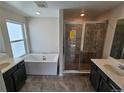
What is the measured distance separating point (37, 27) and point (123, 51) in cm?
346

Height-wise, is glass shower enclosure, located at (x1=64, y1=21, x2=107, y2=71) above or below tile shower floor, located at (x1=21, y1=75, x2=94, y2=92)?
above

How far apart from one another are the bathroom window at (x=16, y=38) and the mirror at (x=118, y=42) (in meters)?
3.31

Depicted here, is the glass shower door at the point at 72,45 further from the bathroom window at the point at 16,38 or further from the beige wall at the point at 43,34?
the bathroom window at the point at 16,38

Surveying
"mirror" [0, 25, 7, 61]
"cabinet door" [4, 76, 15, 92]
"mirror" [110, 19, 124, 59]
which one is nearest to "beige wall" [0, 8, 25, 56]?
"mirror" [0, 25, 7, 61]

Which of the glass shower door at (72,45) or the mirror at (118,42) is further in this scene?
the glass shower door at (72,45)

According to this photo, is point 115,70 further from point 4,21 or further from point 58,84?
point 4,21

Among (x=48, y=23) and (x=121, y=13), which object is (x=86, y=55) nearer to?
(x=121, y=13)

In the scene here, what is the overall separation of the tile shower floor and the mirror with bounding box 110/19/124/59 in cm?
118

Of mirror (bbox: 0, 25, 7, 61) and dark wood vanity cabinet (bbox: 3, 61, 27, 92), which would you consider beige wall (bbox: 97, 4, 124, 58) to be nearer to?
dark wood vanity cabinet (bbox: 3, 61, 27, 92)

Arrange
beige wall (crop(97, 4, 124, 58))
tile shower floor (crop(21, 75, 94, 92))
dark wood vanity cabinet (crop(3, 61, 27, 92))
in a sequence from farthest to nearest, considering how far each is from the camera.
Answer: tile shower floor (crop(21, 75, 94, 92)), beige wall (crop(97, 4, 124, 58)), dark wood vanity cabinet (crop(3, 61, 27, 92))

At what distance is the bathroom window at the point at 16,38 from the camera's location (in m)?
2.93

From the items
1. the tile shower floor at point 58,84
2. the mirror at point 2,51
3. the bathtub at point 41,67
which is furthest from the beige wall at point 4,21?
the tile shower floor at point 58,84

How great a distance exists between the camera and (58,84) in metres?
2.51

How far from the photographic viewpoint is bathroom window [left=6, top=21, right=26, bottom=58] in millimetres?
2931
